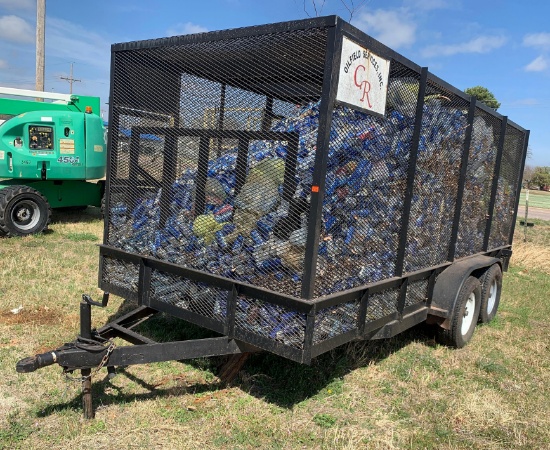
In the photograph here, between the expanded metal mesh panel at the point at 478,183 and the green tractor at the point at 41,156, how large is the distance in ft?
23.2

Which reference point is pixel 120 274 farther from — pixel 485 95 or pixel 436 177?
pixel 485 95

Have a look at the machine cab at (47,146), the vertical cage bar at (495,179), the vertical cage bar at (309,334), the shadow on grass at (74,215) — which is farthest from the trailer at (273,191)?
the shadow on grass at (74,215)

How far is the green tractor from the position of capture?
841 centimetres

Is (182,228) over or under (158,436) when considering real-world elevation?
over

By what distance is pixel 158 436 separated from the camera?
2926 millimetres

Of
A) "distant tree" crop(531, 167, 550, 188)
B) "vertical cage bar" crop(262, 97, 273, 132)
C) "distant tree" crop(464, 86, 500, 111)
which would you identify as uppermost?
"distant tree" crop(464, 86, 500, 111)

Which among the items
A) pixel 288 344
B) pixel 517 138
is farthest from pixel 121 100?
pixel 517 138

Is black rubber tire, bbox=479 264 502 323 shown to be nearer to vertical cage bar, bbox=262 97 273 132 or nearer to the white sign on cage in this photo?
the white sign on cage

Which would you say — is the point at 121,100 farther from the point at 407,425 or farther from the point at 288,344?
the point at 407,425

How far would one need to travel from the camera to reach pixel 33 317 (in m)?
4.58

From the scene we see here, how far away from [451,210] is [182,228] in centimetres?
244

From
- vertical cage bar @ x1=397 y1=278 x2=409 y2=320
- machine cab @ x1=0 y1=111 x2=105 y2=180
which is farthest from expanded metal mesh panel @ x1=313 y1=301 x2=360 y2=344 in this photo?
machine cab @ x1=0 y1=111 x2=105 y2=180

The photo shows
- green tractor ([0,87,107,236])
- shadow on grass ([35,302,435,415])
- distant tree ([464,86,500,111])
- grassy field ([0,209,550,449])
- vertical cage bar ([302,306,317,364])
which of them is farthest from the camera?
distant tree ([464,86,500,111])

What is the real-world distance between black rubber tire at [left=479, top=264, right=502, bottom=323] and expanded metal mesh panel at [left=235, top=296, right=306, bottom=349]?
308 centimetres
